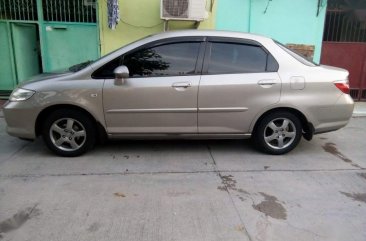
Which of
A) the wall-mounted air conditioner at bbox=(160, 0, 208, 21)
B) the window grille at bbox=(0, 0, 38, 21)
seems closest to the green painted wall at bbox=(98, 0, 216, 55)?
the wall-mounted air conditioner at bbox=(160, 0, 208, 21)

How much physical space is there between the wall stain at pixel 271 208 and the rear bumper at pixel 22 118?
303cm

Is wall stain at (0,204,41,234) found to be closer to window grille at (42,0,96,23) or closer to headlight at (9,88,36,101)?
headlight at (9,88,36,101)

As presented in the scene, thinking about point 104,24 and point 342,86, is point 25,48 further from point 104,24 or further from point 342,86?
point 342,86

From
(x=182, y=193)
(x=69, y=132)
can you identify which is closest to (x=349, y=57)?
(x=182, y=193)

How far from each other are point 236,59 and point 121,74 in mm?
1549

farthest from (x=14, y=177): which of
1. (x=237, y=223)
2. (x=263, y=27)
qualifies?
(x=263, y=27)

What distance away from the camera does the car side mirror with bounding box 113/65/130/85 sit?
441cm

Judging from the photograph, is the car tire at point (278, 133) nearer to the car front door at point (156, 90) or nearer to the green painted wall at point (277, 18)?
the car front door at point (156, 90)

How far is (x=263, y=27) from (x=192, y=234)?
620cm

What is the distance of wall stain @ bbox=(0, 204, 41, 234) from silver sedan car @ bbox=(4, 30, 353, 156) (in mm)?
1424

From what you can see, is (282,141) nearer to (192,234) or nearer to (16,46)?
(192,234)

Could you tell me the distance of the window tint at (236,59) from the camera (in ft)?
15.3

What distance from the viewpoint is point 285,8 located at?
798cm

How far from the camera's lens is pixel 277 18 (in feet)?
26.3
